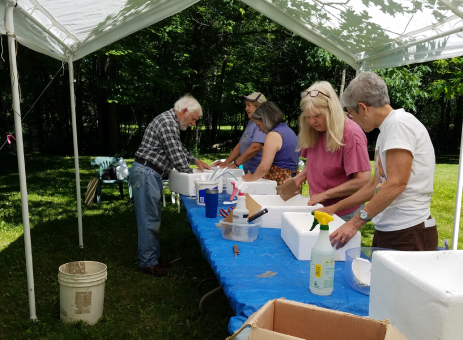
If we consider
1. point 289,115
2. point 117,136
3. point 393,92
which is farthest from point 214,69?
point 393,92

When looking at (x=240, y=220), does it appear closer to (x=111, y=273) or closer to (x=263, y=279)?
(x=263, y=279)

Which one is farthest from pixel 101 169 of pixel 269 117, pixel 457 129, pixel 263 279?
pixel 457 129

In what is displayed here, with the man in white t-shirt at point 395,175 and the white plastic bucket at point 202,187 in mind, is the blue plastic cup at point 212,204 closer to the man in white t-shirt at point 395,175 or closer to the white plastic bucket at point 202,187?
the white plastic bucket at point 202,187

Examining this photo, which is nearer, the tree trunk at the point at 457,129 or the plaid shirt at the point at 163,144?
the plaid shirt at the point at 163,144

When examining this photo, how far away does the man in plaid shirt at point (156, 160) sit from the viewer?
10.7 feet

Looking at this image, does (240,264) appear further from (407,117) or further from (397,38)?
(397,38)

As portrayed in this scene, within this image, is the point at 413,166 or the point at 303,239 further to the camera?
the point at 303,239

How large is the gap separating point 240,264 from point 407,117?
0.94 m

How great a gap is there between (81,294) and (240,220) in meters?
1.41

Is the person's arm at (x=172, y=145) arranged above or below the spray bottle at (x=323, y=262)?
above

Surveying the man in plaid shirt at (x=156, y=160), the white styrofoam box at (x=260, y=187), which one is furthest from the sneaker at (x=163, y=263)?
the white styrofoam box at (x=260, y=187)

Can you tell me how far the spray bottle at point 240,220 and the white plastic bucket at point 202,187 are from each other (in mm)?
913

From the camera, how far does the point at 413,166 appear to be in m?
1.57

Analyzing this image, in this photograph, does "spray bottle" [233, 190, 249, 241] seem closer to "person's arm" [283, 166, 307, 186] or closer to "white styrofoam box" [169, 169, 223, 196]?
"person's arm" [283, 166, 307, 186]
